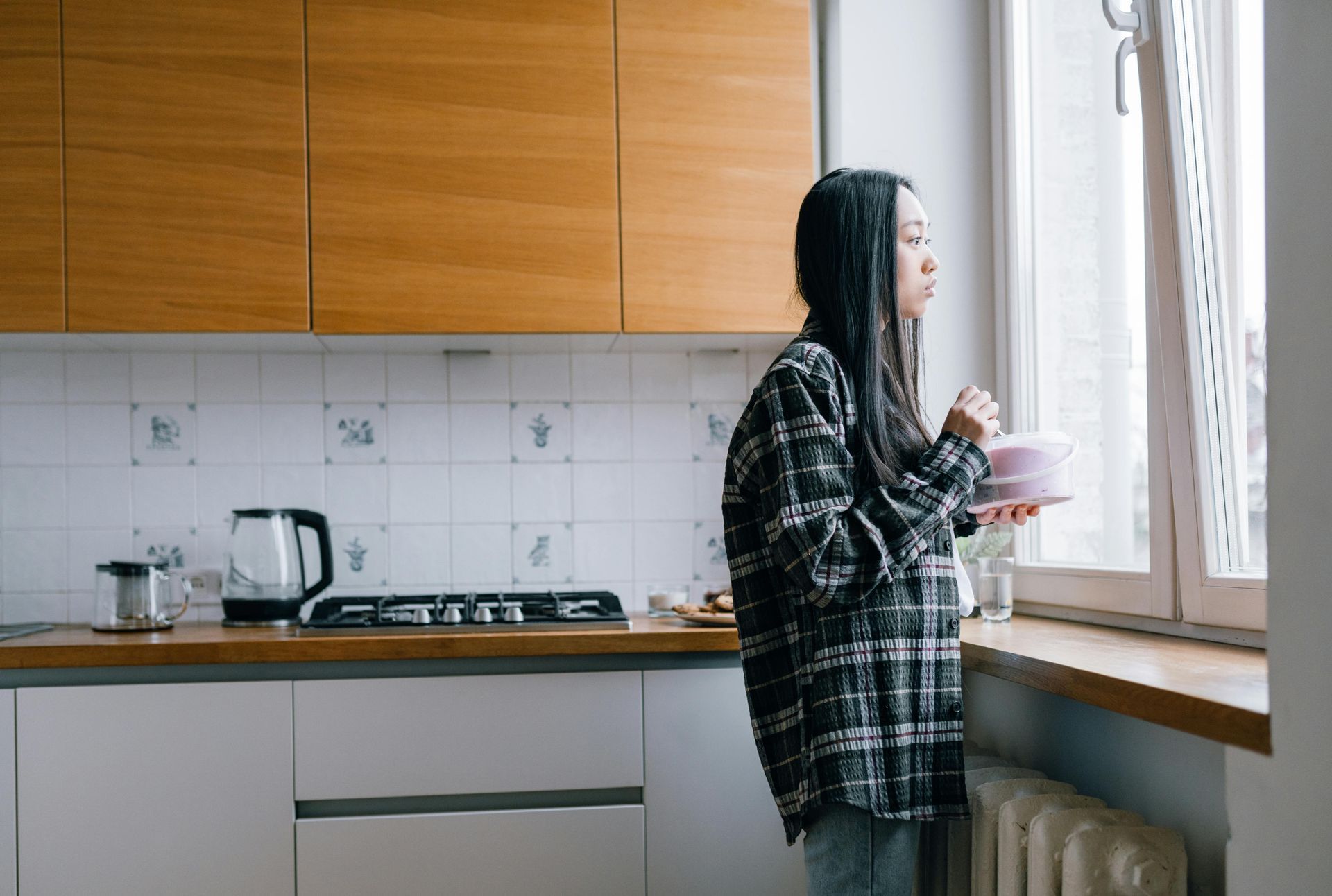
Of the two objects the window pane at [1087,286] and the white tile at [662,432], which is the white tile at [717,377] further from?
the window pane at [1087,286]

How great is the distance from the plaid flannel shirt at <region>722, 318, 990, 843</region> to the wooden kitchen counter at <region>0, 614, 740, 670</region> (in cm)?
54

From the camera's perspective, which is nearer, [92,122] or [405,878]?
[405,878]

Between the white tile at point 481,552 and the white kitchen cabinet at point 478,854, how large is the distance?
2.19 feet

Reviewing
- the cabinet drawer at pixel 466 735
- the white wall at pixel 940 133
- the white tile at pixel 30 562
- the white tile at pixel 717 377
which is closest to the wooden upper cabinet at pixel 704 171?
the white wall at pixel 940 133

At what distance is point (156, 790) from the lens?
1718 millimetres

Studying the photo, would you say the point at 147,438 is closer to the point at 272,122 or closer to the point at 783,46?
the point at 272,122

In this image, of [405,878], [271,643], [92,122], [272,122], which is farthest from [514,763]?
[92,122]

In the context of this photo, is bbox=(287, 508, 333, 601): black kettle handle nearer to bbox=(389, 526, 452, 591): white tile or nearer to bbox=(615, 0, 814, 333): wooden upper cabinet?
bbox=(389, 526, 452, 591): white tile

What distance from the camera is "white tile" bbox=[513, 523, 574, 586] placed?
91.8 inches

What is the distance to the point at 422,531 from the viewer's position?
7.60 feet

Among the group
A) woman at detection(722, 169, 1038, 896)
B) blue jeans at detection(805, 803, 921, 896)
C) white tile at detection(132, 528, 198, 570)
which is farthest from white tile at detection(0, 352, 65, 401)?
blue jeans at detection(805, 803, 921, 896)

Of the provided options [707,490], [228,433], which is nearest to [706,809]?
[707,490]

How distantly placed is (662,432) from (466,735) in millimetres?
899

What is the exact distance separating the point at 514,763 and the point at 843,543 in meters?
0.92
